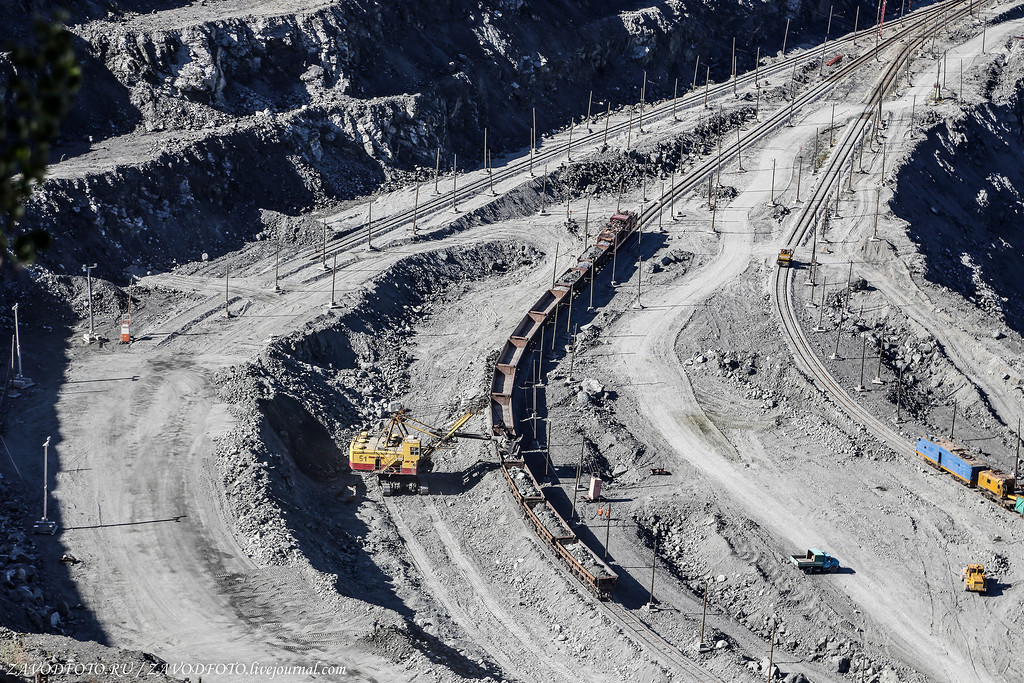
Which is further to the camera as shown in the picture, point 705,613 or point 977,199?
point 977,199

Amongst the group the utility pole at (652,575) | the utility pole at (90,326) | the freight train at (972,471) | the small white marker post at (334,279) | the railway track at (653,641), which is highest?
the small white marker post at (334,279)

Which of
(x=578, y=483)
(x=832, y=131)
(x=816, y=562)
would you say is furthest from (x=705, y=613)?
(x=832, y=131)

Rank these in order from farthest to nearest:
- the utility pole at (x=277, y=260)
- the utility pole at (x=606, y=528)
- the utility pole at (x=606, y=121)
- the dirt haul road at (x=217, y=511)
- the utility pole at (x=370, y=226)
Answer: the utility pole at (x=606, y=121)
the utility pole at (x=370, y=226)
the utility pole at (x=277, y=260)
the utility pole at (x=606, y=528)
the dirt haul road at (x=217, y=511)

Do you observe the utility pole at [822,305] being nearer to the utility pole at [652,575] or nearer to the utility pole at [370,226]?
the utility pole at [652,575]

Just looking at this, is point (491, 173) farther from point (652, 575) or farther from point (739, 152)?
point (652, 575)

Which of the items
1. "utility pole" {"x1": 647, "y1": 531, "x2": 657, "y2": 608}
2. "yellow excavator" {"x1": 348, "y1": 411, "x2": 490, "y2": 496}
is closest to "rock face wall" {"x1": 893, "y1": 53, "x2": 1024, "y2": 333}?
"utility pole" {"x1": 647, "y1": 531, "x2": 657, "y2": 608}

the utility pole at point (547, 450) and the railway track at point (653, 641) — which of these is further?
the utility pole at point (547, 450)

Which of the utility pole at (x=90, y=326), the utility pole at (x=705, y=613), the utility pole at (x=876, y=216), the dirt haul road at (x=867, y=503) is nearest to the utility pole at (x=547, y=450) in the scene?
the dirt haul road at (x=867, y=503)

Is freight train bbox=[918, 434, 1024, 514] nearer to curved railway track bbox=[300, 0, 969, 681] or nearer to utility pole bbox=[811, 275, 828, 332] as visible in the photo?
curved railway track bbox=[300, 0, 969, 681]
